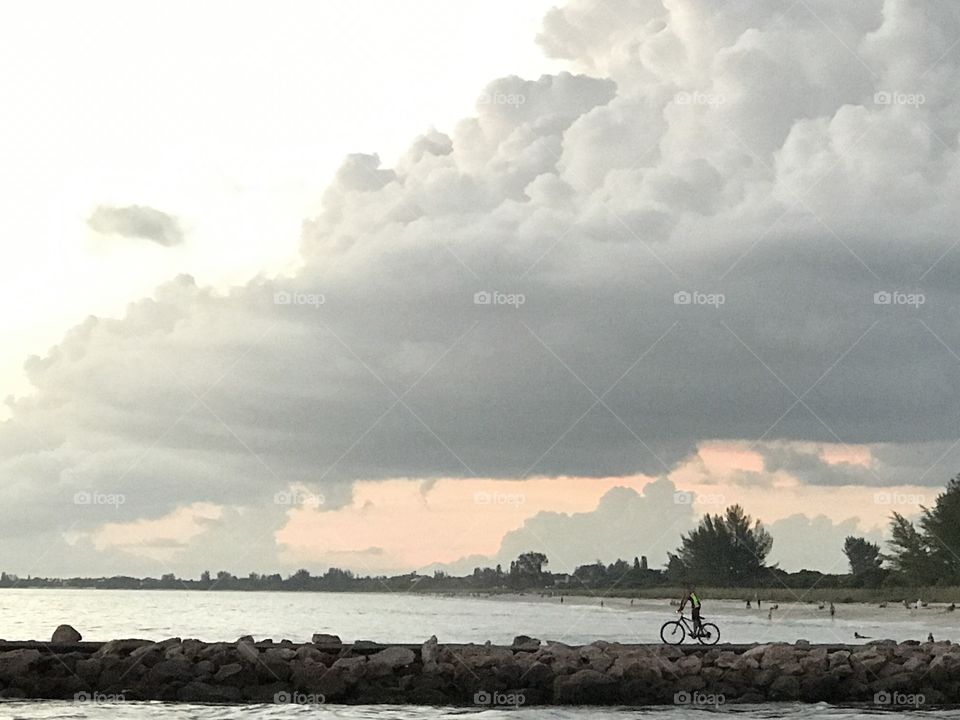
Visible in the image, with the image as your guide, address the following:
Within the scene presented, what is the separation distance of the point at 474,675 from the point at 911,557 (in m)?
83.7

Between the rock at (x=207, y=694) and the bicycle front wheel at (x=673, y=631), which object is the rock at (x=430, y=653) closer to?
the rock at (x=207, y=694)

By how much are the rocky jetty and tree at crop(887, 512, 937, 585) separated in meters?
75.4

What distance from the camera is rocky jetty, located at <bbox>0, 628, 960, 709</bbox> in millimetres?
26812

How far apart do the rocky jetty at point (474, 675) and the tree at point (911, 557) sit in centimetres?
7544

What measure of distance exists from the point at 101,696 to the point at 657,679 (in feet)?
41.0

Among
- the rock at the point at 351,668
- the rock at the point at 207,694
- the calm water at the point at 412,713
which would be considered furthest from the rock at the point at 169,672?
the rock at the point at 351,668

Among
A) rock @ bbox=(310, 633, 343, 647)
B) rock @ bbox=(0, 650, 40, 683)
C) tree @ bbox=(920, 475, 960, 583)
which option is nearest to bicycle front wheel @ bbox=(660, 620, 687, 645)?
rock @ bbox=(310, 633, 343, 647)

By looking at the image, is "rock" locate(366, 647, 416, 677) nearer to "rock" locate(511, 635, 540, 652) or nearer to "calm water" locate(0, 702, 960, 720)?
"calm water" locate(0, 702, 960, 720)

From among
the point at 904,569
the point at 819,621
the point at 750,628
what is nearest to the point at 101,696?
the point at 750,628

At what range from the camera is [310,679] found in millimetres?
27047

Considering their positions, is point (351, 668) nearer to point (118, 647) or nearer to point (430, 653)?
point (430, 653)

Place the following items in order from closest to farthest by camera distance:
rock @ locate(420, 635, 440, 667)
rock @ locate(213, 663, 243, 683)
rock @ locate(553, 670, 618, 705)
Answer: rock @ locate(553, 670, 618, 705)
rock @ locate(420, 635, 440, 667)
rock @ locate(213, 663, 243, 683)

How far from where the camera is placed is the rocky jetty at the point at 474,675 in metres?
26.8

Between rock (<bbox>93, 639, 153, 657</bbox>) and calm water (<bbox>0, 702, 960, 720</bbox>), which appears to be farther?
rock (<bbox>93, 639, 153, 657</bbox>)
